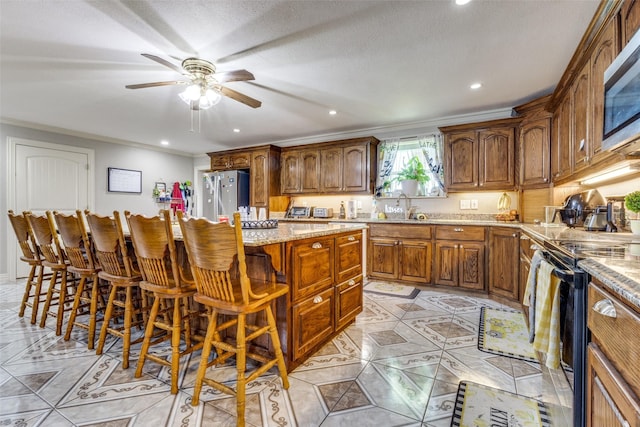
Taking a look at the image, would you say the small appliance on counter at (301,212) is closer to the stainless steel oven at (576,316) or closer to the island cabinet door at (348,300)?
the island cabinet door at (348,300)

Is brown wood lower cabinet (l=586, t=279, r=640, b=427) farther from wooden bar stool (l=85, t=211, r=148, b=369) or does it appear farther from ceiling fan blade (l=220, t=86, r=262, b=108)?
ceiling fan blade (l=220, t=86, r=262, b=108)

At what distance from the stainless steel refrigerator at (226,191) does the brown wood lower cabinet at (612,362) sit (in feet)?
17.0

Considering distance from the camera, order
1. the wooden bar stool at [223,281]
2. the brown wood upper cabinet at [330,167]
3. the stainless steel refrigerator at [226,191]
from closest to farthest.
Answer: the wooden bar stool at [223,281], the brown wood upper cabinet at [330,167], the stainless steel refrigerator at [226,191]

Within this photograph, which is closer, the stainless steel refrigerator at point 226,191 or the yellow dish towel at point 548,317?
the yellow dish towel at point 548,317

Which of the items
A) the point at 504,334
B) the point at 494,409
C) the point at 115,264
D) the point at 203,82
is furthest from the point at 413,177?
the point at 115,264

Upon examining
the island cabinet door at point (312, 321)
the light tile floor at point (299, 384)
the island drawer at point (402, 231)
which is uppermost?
the island drawer at point (402, 231)

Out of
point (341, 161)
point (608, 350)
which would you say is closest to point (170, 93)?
point (341, 161)

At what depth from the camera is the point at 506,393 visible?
169 centimetres

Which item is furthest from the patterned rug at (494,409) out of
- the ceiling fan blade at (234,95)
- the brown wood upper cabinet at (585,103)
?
the ceiling fan blade at (234,95)

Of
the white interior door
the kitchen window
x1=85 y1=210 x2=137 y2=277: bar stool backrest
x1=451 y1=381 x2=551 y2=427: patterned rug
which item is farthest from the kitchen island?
the white interior door

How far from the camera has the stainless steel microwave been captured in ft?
4.15

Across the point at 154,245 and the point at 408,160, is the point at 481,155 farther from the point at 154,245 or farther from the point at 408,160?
the point at 154,245

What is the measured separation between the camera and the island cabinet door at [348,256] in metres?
2.42

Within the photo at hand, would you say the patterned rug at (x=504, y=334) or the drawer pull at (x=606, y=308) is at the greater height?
the drawer pull at (x=606, y=308)
